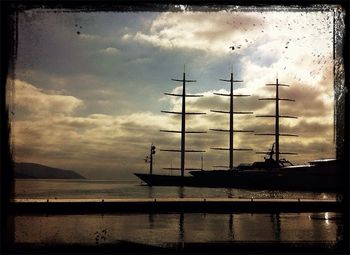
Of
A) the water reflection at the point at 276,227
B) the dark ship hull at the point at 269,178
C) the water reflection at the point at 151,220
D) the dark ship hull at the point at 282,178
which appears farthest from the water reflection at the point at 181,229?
the dark ship hull at the point at 282,178

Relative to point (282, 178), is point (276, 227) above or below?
above

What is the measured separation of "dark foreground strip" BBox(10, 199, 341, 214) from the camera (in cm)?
2253

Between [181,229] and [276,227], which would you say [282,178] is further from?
[181,229]

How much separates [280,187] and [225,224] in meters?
84.2

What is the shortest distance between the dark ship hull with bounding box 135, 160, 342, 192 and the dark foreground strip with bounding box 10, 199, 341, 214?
62445 mm

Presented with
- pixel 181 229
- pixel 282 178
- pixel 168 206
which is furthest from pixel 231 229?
pixel 282 178

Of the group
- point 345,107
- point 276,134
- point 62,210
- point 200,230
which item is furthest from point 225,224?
point 276,134

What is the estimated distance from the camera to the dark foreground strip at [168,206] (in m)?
22.5

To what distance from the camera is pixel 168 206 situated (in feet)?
78.8

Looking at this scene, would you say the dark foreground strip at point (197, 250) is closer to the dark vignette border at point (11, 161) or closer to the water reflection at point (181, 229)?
the dark vignette border at point (11, 161)

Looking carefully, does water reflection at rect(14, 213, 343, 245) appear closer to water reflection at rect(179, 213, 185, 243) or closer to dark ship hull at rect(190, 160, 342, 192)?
water reflection at rect(179, 213, 185, 243)

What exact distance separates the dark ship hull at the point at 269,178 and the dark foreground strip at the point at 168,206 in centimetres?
6245

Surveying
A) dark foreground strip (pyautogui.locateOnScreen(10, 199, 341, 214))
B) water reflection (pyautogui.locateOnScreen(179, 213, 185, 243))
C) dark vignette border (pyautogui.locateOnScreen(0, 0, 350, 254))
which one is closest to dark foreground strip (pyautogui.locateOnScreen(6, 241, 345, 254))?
dark vignette border (pyautogui.locateOnScreen(0, 0, 350, 254))

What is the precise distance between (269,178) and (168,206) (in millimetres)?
79005
